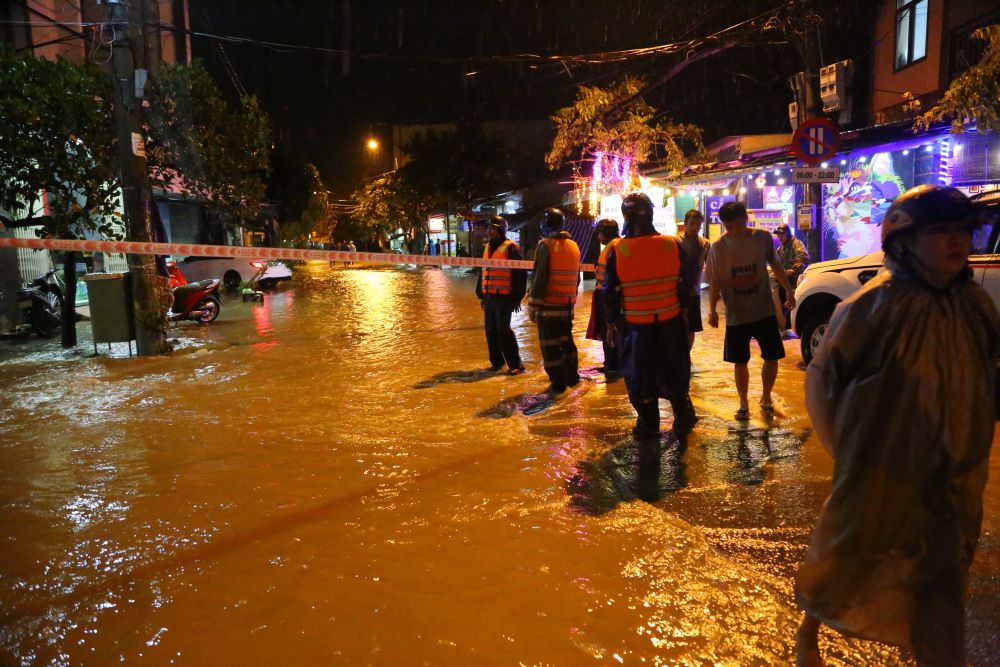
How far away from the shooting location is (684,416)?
17.6 feet

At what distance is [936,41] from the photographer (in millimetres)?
15398

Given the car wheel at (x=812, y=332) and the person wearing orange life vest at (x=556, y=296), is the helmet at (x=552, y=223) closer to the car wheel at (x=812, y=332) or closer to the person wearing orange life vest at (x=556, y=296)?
the person wearing orange life vest at (x=556, y=296)

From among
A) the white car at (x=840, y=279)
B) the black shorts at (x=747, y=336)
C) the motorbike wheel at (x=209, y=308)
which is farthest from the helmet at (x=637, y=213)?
the motorbike wheel at (x=209, y=308)

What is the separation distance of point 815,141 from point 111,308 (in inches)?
383

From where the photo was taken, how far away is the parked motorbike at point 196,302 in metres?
12.7

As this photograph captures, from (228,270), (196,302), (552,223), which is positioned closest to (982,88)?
(552,223)

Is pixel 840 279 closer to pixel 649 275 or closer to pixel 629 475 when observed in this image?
pixel 649 275

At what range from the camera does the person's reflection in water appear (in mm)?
4211

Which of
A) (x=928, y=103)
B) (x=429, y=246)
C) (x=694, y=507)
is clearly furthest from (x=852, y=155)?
(x=429, y=246)

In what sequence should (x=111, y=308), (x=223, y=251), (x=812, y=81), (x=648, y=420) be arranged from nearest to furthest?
(x=648, y=420) → (x=223, y=251) → (x=111, y=308) → (x=812, y=81)

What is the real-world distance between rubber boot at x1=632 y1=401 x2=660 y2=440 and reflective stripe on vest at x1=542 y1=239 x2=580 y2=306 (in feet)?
Answer: 5.20

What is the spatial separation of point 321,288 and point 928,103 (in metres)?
17.3

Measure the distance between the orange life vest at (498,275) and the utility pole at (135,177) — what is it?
516 centimetres

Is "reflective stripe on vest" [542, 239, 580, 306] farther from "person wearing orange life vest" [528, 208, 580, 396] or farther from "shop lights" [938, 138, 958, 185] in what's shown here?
"shop lights" [938, 138, 958, 185]
